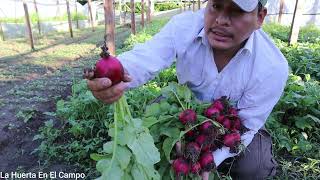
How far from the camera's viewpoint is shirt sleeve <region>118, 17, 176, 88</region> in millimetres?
2018

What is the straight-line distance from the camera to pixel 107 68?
147cm

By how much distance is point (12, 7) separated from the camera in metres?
17.1

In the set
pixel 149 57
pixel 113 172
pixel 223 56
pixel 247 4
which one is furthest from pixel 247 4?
pixel 113 172

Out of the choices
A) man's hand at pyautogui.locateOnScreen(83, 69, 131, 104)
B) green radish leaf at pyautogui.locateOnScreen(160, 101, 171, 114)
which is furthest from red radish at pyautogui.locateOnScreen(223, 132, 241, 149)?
man's hand at pyautogui.locateOnScreen(83, 69, 131, 104)

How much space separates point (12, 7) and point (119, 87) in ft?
56.7

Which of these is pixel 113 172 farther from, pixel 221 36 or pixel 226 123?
pixel 221 36

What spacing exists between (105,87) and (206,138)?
2.60 feet

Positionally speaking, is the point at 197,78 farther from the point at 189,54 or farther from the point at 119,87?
the point at 119,87

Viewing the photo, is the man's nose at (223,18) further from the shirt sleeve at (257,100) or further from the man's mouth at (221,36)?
the shirt sleeve at (257,100)

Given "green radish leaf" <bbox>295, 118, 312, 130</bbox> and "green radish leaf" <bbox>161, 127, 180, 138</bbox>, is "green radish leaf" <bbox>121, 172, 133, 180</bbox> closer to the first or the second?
"green radish leaf" <bbox>161, 127, 180, 138</bbox>

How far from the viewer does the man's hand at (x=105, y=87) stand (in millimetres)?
1462

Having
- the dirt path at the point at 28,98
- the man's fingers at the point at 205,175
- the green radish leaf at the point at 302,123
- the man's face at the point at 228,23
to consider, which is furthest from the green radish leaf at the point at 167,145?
the green radish leaf at the point at 302,123

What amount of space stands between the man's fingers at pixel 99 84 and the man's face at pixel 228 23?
0.82 metres

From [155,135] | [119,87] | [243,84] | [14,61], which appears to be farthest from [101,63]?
[14,61]
